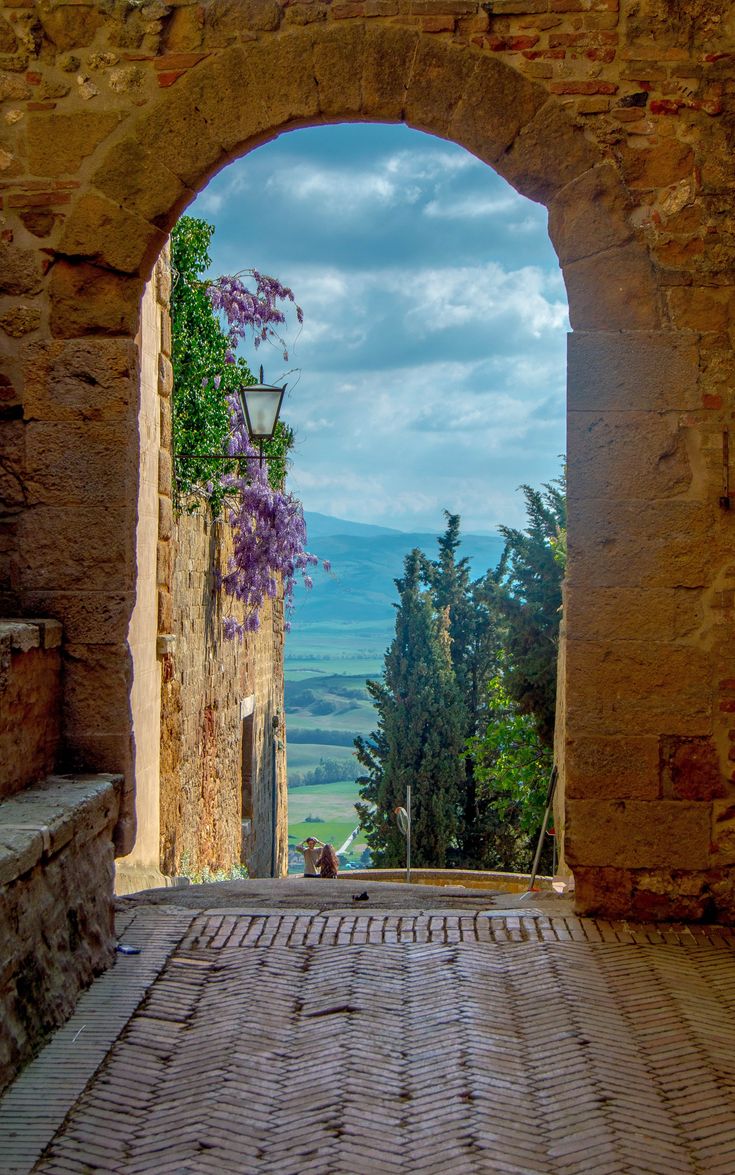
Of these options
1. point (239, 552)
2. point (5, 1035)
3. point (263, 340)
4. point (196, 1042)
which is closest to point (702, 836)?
point (196, 1042)

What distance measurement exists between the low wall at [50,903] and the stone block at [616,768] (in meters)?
1.69

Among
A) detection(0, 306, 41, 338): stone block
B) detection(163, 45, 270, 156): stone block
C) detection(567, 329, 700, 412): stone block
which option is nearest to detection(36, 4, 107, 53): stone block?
detection(163, 45, 270, 156): stone block

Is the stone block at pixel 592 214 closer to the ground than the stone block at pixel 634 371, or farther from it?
farther from it

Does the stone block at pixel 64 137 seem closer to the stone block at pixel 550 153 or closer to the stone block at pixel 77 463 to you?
the stone block at pixel 77 463

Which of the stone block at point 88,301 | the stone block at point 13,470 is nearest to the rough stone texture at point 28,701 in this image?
the stone block at point 13,470

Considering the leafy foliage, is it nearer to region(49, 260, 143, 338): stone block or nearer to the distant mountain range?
region(49, 260, 143, 338): stone block

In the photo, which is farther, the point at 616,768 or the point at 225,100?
the point at 225,100

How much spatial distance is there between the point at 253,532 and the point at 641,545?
5949mm

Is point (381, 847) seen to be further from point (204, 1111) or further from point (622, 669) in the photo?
point (204, 1111)

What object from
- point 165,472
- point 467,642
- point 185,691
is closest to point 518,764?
point 467,642

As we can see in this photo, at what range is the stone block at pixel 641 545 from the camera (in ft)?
14.0

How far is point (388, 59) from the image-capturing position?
4.39 meters

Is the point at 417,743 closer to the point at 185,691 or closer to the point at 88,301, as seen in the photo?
the point at 185,691

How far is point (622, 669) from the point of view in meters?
4.29
